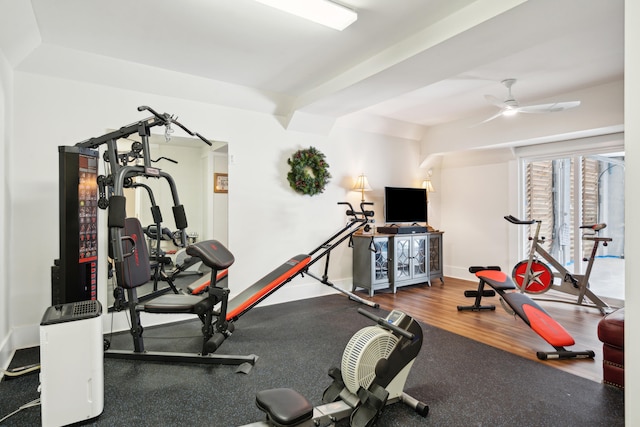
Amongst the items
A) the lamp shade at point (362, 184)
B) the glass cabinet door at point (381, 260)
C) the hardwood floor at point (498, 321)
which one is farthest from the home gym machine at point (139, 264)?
the lamp shade at point (362, 184)

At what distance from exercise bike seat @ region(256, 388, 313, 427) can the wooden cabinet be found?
319 centimetres

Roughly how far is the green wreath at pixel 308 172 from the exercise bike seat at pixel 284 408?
3.25 metres

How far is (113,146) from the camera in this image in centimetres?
267

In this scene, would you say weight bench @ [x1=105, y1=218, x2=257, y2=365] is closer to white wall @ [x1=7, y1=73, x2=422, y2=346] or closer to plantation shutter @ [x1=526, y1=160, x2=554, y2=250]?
white wall @ [x1=7, y1=73, x2=422, y2=346]

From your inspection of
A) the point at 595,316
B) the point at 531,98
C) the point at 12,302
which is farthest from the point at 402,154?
the point at 12,302

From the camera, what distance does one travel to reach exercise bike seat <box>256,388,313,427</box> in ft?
4.99

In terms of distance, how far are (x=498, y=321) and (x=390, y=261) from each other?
5.80 feet

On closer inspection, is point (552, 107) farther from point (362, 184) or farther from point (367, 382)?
point (367, 382)

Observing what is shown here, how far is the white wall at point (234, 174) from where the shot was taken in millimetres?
3109

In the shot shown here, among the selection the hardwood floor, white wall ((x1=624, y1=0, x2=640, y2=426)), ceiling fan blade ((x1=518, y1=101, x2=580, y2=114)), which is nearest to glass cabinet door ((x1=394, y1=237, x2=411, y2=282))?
the hardwood floor

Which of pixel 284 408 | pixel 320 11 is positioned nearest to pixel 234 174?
pixel 320 11

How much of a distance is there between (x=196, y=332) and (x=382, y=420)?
219 centimetres

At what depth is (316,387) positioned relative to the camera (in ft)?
7.83

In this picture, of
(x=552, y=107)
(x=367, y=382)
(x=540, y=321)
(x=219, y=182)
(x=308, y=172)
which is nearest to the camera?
(x=367, y=382)
